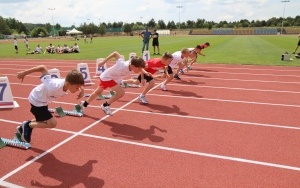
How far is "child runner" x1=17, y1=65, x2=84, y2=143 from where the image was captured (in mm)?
4141

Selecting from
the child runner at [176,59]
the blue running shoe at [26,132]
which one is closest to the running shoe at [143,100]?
the child runner at [176,59]

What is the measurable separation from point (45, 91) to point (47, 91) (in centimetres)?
6

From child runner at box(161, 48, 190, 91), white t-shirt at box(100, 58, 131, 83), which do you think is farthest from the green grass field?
white t-shirt at box(100, 58, 131, 83)

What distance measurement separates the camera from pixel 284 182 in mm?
3654

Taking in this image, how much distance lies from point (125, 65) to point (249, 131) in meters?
3.21

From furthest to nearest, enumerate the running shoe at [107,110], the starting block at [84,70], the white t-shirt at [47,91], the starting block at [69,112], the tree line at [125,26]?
the tree line at [125,26]
the starting block at [84,70]
the running shoe at [107,110]
the starting block at [69,112]
the white t-shirt at [47,91]

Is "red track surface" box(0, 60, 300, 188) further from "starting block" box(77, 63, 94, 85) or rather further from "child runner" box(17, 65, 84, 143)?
"starting block" box(77, 63, 94, 85)

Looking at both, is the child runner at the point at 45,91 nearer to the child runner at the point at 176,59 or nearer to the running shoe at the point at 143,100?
the running shoe at the point at 143,100

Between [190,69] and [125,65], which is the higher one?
[125,65]

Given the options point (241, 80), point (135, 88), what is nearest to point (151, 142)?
point (135, 88)

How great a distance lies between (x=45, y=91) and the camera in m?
4.46

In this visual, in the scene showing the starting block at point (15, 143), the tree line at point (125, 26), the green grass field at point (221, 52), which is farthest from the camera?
the tree line at point (125, 26)

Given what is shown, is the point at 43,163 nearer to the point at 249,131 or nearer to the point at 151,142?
the point at 151,142

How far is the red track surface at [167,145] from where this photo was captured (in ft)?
12.4
